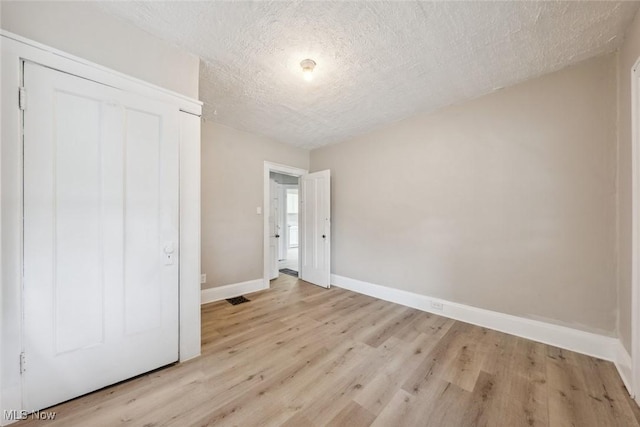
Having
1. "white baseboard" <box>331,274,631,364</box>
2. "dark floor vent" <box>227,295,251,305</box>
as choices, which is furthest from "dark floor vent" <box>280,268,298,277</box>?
"white baseboard" <box>331,274,631,364</box>

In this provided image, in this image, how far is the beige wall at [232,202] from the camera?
3336mm

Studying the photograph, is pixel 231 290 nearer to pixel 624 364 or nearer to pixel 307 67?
pixel 307 67

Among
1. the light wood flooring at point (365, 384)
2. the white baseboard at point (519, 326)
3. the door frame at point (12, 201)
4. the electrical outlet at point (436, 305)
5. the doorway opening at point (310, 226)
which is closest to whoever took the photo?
the door frame at point (12, 201)

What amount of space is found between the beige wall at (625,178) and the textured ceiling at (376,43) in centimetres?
19

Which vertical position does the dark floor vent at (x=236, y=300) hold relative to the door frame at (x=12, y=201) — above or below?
below

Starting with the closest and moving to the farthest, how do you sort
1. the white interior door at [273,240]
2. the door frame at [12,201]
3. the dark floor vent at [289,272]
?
the door frame at [12,201] < the white interior door at [273,240] < the dark floor vent at [289,272]

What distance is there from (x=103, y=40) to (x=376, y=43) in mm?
2001

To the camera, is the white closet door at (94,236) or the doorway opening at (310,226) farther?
the doorway opening at (310,226)

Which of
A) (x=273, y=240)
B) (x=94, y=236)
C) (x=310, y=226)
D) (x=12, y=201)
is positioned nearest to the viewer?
(x=12, y=201)

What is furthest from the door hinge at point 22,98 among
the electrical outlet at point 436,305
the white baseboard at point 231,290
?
the electrical outlet at point 436,305

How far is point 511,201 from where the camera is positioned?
2.43m

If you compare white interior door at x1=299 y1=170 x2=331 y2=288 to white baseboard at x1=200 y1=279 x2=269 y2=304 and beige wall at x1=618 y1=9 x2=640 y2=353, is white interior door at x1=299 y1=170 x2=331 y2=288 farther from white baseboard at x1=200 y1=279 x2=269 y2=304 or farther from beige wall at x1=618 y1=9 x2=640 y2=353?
beige wall at x1=618 y1=9 x2=640 y2=353

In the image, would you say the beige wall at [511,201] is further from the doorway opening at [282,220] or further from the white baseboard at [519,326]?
the doorway opening at [282,220]

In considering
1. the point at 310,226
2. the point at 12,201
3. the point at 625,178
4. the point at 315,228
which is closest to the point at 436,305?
the point at 625,178
